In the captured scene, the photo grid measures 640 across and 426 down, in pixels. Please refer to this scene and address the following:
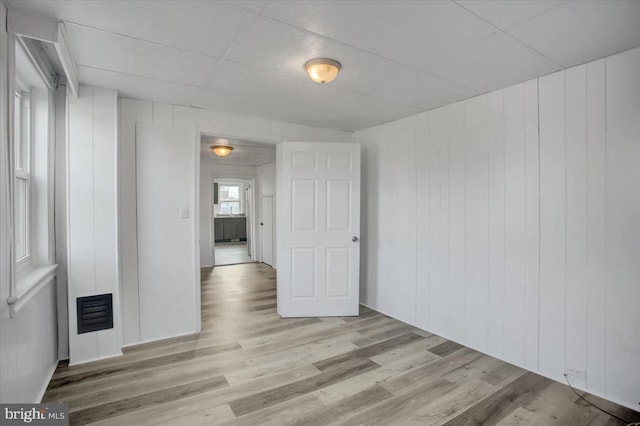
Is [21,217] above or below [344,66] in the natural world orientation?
below

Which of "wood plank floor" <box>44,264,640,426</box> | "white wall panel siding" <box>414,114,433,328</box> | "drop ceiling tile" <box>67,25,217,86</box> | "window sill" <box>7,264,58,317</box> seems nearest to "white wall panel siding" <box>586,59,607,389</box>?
"wood plank floor" <box>44,264,640,426</box>

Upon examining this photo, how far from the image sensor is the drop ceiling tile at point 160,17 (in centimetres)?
159

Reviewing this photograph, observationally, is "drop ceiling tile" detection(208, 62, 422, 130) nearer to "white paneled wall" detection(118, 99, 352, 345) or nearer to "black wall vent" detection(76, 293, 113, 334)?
"white paneled wall" detection(118, 99, 352, 345)

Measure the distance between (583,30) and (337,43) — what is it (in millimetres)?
1411

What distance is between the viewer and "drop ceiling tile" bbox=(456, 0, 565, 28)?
156 centimetres

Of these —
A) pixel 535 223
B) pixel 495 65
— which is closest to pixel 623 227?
pixel 535 223

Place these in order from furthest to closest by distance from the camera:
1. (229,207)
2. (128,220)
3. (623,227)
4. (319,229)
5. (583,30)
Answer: (229,207)
(319,229)
(128,220)
(623,227)
(583,30)

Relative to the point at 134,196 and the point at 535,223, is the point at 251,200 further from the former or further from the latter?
the point at 535,223

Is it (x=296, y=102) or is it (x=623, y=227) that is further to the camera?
(x=296, y=102)

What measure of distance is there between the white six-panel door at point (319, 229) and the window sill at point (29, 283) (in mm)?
2138

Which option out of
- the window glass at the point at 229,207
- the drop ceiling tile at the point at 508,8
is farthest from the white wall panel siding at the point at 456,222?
the window glass at the point at 229,207

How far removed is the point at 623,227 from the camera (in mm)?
2088

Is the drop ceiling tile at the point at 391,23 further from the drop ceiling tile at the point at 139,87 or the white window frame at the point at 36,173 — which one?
the white window frame at the point at 36,173

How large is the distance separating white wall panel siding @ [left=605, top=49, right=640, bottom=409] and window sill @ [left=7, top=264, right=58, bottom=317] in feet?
11.8
